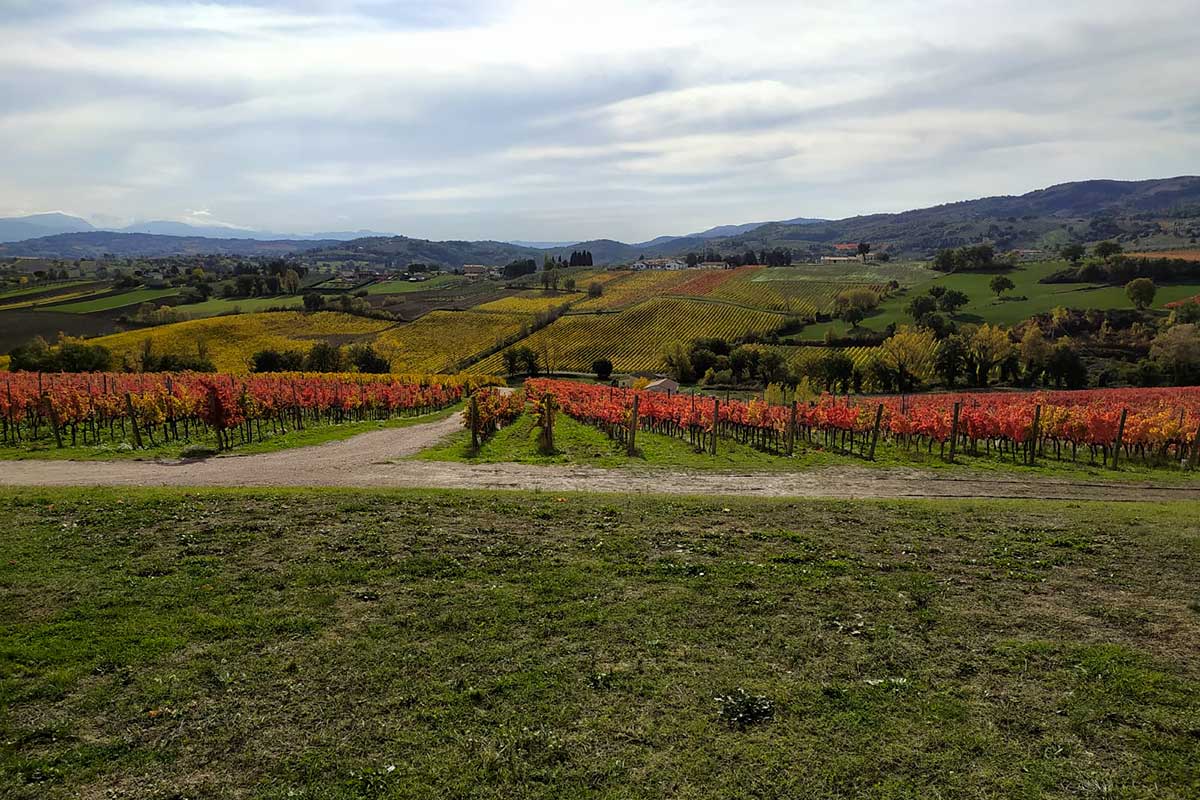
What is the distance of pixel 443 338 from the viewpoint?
11669 centimetres

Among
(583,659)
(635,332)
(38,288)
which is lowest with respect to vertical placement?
(635,332)

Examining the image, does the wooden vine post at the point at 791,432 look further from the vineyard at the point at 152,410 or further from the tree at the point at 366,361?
the tree at the point at 366,361

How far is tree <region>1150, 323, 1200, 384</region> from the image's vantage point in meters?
77.9

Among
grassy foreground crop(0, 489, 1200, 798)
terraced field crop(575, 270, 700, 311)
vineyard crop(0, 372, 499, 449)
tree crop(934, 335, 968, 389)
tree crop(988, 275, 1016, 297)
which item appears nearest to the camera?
grassy foreground crop(0, 489, 1200, 798)

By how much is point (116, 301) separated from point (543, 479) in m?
137

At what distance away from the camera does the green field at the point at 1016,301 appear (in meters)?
110

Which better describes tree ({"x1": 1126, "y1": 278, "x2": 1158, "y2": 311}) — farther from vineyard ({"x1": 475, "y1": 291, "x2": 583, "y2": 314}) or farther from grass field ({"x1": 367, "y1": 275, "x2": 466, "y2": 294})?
grass field ({"x1": 367, "y1": 275, "x2": 466, "y2": 294})

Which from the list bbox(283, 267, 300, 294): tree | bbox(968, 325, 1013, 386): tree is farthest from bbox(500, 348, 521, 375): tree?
bbox(283, 267, 300, 294): tree

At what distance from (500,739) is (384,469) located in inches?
755

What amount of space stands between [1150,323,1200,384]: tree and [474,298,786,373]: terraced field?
5245cm

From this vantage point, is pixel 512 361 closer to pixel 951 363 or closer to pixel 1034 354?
pixel 951 363

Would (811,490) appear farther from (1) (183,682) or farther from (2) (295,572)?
(1) (183,682)

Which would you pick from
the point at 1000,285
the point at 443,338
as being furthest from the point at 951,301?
the point at 443,338

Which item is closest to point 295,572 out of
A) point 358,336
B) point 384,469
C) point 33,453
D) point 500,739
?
point 500,739
